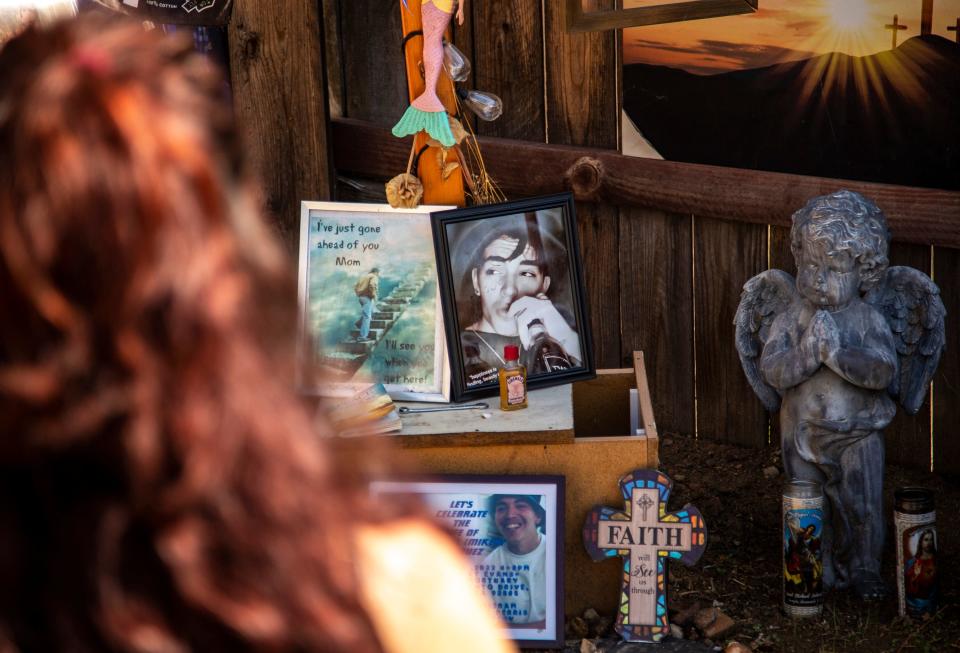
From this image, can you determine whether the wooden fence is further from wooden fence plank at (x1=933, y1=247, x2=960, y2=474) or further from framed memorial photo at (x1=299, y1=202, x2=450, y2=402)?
framed memorial photo at (x1=299, y1=202, x2=450, y2=402)

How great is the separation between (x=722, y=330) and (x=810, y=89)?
800 mm

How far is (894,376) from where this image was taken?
268 centimetres

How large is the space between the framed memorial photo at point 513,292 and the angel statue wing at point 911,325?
0.74 m

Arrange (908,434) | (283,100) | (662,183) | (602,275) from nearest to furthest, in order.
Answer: (908,434)
(662,183)
(283,100)
(602,275)

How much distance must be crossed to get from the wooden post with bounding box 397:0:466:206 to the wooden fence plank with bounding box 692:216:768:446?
1.12 m

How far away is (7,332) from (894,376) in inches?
93.8

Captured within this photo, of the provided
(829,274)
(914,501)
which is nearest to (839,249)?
(829,274)

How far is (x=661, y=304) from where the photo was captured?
3.69 metres

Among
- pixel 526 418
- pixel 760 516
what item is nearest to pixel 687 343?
pixel 760 516

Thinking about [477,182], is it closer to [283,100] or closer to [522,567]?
[522,567]

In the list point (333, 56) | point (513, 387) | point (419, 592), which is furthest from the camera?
point (333, 56)

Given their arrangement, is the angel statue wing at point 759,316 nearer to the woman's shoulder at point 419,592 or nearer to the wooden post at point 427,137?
the wooden post at point 427,137

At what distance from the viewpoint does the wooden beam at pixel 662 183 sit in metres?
3.07

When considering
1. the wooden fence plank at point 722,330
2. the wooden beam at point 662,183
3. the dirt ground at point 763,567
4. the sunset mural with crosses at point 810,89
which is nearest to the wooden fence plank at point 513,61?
the wooden beam at point 662,183
